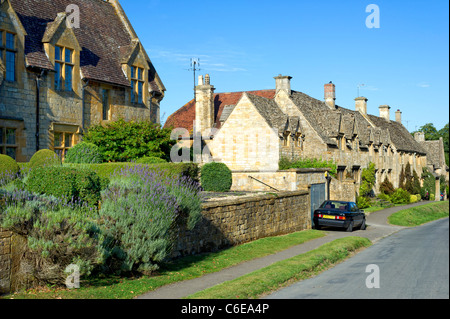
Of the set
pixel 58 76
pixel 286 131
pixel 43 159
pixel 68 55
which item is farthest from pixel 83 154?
pixel 286 131

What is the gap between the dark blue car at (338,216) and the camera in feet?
82.3

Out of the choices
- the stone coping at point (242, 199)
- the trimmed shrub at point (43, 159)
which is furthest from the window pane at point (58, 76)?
the stone coping at point (242, 199)

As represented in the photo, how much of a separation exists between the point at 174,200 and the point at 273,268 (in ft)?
11.2

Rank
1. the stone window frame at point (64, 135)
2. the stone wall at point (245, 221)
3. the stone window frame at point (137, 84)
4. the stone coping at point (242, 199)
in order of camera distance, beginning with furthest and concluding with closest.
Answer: the stone window frame at point (137, 84) → the stone window frame at point (64, 135) → the stone coping at point (242, 199) → the stone wall at point (245, 221)

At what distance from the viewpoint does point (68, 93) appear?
73.5 feet

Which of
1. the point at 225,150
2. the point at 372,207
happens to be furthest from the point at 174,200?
the point at 372,207

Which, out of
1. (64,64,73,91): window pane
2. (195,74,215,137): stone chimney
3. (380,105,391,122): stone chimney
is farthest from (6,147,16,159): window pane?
(380,105,391,122): stone chimney

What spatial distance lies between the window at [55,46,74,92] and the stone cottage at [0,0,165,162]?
44mm

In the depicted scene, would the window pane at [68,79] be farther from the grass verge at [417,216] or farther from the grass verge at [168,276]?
the grass verge at [417,216]

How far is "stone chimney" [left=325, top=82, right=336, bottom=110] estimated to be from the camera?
47719 mm

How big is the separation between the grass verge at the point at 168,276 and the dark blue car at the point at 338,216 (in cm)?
602

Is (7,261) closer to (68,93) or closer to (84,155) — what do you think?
(84,155)

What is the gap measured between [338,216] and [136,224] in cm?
1566

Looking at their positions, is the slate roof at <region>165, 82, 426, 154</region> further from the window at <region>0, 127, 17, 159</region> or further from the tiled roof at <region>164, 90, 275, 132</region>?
the window at <region>0, 127, 17, 159</region>
